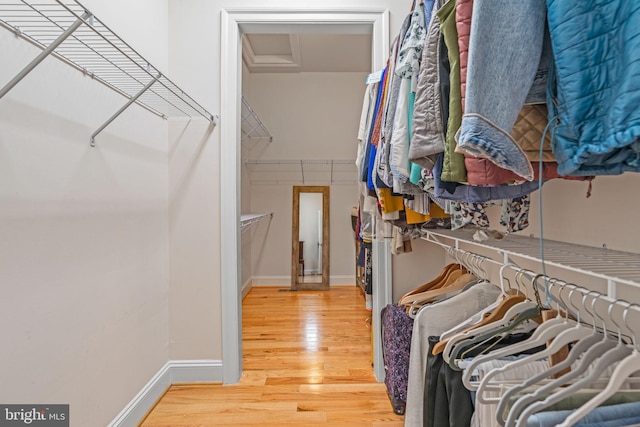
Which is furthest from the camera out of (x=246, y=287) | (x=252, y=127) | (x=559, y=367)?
(x=246, y=287)

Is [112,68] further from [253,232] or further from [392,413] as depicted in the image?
[253,232]

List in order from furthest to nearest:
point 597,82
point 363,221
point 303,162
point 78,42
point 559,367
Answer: point 303,162
point 363,221
point 78,42
point 559,367
point 597,82

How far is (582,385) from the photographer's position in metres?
0.66

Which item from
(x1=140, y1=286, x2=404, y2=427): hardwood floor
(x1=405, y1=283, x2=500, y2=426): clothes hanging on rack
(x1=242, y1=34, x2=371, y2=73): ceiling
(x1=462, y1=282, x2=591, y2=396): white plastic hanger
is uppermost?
(x1=242, y1=34, x2=371, y2=73): ceiling

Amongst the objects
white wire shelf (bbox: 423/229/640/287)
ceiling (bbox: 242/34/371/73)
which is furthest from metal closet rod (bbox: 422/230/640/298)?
ceiling (bbox: 242/34/371/73)

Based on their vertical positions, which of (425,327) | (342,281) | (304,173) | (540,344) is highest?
(304,173)

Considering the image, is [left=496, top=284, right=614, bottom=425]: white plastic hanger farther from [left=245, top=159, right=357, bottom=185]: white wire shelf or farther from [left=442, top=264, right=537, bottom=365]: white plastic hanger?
[left=245, top=159, right=357, bottom=185]: white wire shelf

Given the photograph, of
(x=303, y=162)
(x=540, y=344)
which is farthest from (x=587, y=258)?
(x=303, y=162)

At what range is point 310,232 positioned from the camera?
4395mm

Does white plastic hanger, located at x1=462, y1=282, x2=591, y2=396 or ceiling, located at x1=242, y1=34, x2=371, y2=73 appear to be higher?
ceiling, located at x1=242, y1=34, x2=371, y2=73

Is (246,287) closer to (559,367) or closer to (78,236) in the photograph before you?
(78,236)

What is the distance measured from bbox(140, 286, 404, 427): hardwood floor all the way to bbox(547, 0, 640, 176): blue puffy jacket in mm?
1568

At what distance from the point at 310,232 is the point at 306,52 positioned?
2.03 m

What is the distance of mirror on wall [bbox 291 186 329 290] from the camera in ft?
14.2
